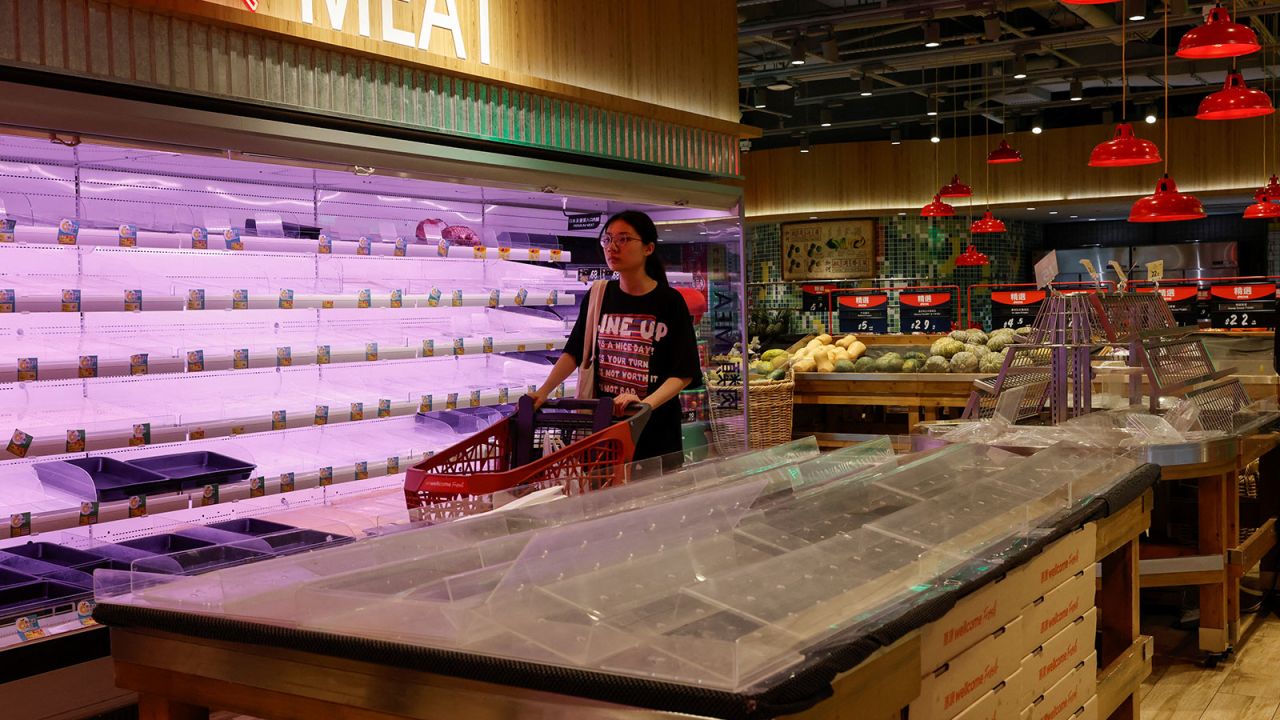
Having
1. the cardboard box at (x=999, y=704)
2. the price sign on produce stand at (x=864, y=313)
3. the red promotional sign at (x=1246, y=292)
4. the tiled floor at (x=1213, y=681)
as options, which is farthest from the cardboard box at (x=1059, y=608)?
the price sign on produce stand at (x=864, y=313)

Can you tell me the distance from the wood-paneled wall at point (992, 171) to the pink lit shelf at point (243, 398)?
1296 centimetres

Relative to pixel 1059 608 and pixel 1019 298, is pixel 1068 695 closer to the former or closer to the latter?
pixel 1059 608

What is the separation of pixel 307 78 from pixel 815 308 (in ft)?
50.2

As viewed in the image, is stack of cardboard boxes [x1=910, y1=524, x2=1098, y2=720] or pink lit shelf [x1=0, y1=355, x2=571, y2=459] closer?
stack of cardboard boxes [x1=910, y1=524, x2=1098, y2=720]

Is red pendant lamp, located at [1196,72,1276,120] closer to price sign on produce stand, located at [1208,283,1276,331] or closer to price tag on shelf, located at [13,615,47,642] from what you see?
price tag on shelf, located at [13,615,47,642]

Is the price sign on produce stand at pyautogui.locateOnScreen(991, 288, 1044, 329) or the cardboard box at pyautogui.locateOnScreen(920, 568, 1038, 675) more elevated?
the price sign on produce stand at pyautogui.locateOnScreen(991, 288, 1044, 329)

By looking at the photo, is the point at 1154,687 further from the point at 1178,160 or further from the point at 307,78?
the point at 1178,160

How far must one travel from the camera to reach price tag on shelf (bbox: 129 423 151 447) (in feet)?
12.6

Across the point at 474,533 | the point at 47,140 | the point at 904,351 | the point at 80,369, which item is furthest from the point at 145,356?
the point at 904,351

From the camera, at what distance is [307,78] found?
4316mm

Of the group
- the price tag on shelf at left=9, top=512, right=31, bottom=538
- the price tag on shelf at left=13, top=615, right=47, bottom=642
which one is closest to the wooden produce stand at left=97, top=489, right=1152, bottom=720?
the price tag on shelf at left=13, top=615, right=47, bottom=642

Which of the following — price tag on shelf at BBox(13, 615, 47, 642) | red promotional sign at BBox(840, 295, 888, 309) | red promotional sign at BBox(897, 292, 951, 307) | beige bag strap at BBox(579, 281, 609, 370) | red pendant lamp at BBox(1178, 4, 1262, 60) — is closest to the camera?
price tag on shelf at BBox(13, 615, 47, 642)

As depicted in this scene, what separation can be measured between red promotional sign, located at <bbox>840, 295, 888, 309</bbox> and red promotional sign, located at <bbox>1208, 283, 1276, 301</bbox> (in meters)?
4.26

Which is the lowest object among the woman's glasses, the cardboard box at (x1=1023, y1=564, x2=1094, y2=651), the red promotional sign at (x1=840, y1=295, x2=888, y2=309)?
the cardboard box at (x1=1023, y1=564, x2=1094, y2=651)
